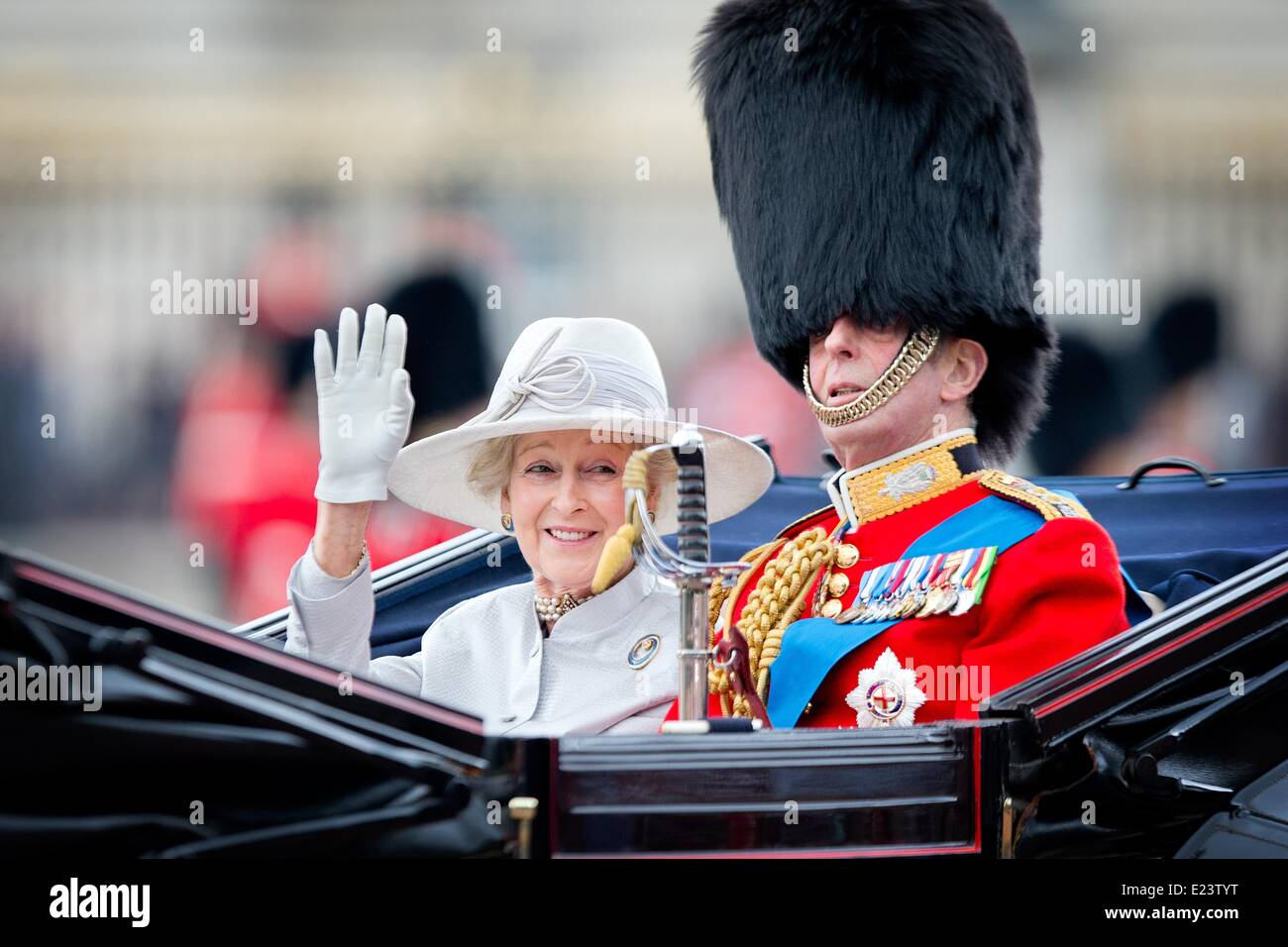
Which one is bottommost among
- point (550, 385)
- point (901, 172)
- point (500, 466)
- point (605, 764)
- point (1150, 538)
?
point (605, 764)

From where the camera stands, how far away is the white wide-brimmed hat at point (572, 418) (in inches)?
97.5

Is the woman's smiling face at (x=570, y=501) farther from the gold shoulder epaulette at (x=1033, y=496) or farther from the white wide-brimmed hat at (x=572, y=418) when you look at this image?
the gold shoulder epaulette at (x=1033, y=496)

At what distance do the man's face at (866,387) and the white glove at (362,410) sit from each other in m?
0.63

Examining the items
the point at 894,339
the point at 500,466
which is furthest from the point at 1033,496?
the point at 500,466

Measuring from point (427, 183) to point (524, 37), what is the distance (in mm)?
603

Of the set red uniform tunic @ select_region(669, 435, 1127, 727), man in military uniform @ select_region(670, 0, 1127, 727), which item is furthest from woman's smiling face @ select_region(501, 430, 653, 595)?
red uniform tunic @ select_region(669, 435, 1127, 727)

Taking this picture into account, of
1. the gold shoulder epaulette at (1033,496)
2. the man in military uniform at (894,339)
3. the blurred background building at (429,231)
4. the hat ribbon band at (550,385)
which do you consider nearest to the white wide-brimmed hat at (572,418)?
the hat ribbon band at (550,385)

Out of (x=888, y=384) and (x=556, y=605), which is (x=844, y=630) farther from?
(x=556, y=605)

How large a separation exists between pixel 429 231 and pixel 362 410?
2.61 meters

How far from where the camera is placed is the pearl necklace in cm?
255

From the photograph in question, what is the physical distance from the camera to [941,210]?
2.54 metres

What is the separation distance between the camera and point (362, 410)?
7.29ft
